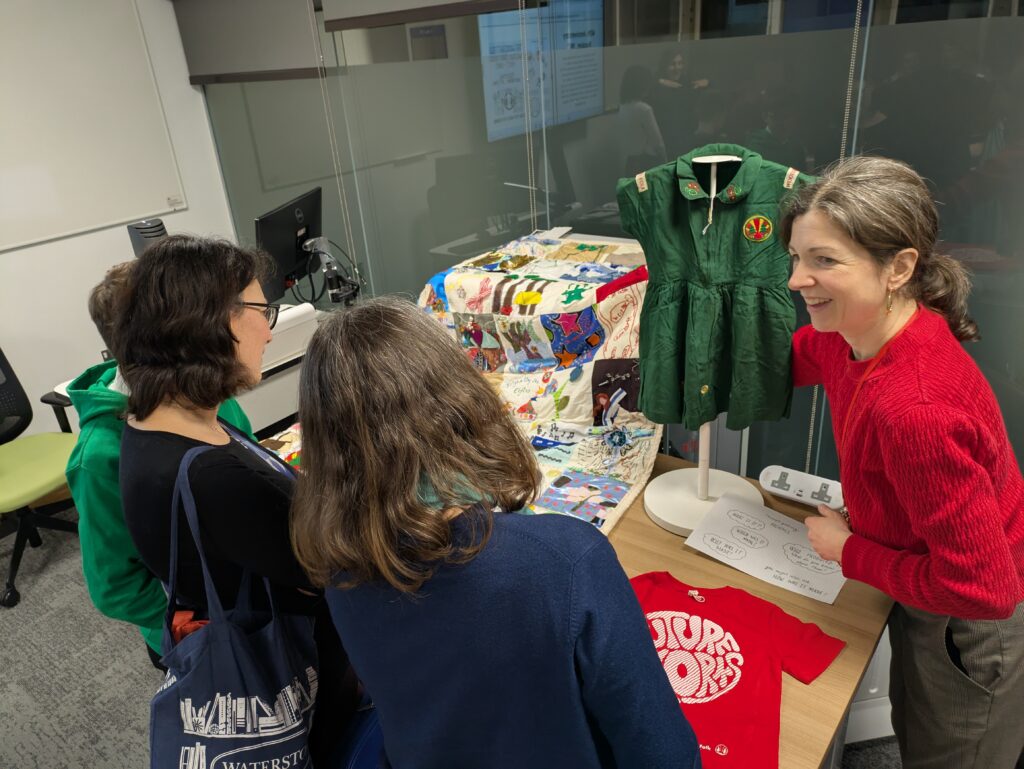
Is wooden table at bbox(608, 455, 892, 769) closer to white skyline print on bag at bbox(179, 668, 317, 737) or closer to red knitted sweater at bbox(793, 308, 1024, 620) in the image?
red knitted sweater at bbox(793, 308, 1024, 620)

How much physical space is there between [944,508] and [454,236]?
8.38 ft

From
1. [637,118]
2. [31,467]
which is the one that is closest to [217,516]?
[637,118]

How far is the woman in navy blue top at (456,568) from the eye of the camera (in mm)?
729

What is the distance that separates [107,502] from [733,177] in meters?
1.35

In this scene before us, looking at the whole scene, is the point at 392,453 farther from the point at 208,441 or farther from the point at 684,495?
the point at 684,495

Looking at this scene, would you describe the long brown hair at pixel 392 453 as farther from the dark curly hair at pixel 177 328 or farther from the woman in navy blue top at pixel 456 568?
the dark curly hair at pixel 177 328

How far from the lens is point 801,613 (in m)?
1.31

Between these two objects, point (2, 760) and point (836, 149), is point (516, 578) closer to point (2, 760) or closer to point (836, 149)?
point (836, 149)

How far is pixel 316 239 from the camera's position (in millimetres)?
2703

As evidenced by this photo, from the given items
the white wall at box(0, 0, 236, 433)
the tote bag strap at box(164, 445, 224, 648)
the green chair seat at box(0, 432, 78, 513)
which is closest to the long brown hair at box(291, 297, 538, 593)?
the tote bag strap at box(164, 445, 224, 648)

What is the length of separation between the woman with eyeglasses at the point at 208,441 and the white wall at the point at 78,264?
3.00 m

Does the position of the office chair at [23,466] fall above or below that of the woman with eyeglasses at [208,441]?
below

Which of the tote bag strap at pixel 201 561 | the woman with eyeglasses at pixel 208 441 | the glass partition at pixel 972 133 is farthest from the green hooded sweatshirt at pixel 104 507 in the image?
the glass partition at pixel 972 133

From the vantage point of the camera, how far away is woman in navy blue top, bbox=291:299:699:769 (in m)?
0.73
